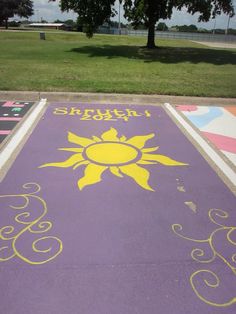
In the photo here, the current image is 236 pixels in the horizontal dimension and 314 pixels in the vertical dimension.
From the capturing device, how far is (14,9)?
71.7 m

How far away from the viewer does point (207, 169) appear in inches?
197

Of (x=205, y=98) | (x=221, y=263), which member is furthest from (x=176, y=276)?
(x=205, y=98)

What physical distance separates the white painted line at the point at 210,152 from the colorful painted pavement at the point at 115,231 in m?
0.22

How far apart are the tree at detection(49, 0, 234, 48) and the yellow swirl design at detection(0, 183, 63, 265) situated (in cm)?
1650

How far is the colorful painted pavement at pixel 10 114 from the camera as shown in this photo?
6333 millimetres

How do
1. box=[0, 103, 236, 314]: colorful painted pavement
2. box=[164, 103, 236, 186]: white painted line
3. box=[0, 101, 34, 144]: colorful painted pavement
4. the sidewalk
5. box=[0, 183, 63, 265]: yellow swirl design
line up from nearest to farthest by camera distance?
box=[0, 103, 236, 314]: colorful painted pavement, box=[0, 183, 63, 265]: yellow swirl design, box=[164, 103, 236, 186]: white painted line, box=[0, 101, 34, 144]: colorful painted pavement, the sidewalk

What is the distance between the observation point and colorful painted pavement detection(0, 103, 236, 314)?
8.93ft

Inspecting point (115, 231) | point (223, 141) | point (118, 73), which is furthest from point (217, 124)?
point (118, 73)

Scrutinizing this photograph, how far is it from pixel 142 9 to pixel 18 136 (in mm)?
14615

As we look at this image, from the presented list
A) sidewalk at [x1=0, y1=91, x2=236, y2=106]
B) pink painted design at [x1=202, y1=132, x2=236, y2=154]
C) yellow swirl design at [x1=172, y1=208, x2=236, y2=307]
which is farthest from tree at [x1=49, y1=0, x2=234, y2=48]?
yellow swirl design at [x1=172, y1=208, x2=236, y2=307]

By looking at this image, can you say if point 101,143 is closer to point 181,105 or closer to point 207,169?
point 207,169

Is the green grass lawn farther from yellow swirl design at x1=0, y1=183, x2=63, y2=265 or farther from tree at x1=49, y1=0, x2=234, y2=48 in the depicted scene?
yellow swirl design at x1=0, y1=183, x2=63, y2=265

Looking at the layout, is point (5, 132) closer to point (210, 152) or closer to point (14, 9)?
point (210, 152)

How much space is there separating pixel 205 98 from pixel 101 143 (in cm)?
447
